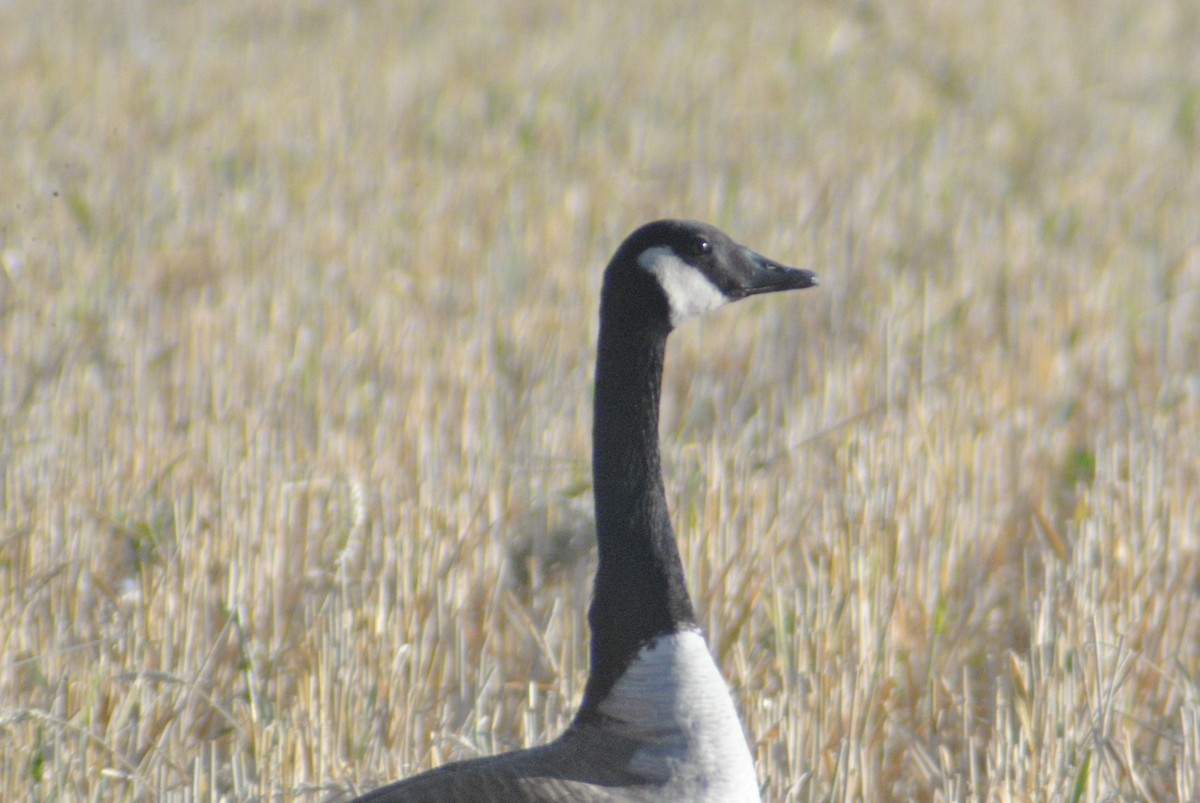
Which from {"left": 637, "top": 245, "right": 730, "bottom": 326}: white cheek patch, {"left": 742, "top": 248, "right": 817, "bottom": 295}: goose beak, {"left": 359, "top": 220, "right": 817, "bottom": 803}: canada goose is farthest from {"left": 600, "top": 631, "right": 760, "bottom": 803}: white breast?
{"left": 742, "top": 248, "right": 817, "bottom": 295}: goose beak

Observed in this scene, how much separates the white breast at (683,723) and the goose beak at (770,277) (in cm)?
69

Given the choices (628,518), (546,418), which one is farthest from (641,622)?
(546,418)

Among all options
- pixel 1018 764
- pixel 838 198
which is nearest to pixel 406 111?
pixel 838 198

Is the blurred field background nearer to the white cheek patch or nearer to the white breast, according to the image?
the white breast

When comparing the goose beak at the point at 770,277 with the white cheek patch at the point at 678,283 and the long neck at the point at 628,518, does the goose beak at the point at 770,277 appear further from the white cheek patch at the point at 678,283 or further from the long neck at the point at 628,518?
the long neck at the point at 628,518

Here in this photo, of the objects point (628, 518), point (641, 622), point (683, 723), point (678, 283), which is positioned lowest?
point (683, 723)

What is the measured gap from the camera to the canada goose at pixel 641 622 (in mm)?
2189

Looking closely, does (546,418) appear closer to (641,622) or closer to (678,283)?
(678,283)

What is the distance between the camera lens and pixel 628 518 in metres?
2.45

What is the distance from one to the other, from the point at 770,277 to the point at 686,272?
8.8 inches

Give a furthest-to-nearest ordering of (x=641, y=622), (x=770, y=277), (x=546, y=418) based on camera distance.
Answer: (x=546, y=418) < (x=770, y=277) < (x=641, y=622)

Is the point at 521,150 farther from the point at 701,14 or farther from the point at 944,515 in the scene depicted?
the point at 944,515

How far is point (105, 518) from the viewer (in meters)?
3.75

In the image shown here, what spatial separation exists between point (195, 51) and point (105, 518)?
22.6 feet
